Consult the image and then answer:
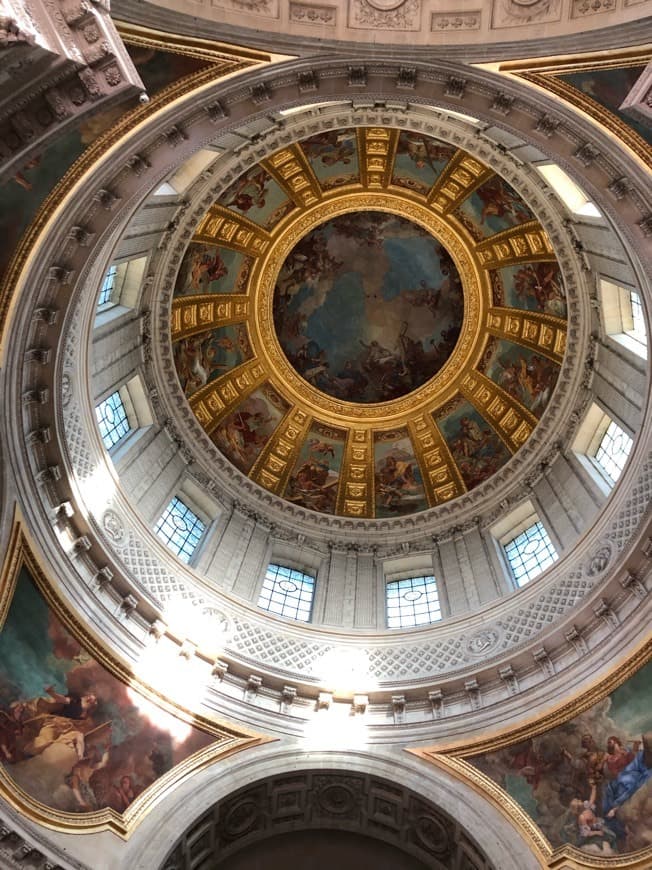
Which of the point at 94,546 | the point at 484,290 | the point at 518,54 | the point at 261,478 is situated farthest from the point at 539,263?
the point at 94,546

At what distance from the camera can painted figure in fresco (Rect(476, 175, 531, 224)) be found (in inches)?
945

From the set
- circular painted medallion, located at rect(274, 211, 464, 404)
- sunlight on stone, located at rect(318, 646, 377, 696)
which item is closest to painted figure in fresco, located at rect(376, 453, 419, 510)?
circular painted medallion, located at rect(274, 211, 464, 404)

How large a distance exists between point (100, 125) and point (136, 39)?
1381 millimetres

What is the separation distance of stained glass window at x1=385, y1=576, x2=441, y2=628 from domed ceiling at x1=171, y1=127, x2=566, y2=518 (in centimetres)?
401

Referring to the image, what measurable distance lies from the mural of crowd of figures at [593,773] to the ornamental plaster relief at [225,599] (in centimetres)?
144

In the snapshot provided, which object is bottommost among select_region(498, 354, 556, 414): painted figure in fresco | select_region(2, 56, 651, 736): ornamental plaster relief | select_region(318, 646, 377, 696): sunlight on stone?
select_region(318, 646, 377, 696): sunlight on stone

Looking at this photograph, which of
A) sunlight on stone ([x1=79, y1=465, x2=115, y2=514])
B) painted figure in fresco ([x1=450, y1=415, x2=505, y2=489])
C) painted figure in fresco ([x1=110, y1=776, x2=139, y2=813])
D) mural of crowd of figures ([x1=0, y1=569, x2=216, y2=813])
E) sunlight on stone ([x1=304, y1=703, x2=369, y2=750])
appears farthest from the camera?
painted figure in fresco ([x1=450, y1=415, x2=505, y2=489])

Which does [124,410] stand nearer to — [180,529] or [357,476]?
[180,529]

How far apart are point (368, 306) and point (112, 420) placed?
1313 centimetres

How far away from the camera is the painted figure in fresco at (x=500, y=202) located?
24000mm

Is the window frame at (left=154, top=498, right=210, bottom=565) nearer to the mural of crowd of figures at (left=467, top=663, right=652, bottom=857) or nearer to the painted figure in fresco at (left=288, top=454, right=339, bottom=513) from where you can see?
the painted figure in fresco at (left=288, top=454, right=339, bottom=513)

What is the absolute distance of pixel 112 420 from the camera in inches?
821

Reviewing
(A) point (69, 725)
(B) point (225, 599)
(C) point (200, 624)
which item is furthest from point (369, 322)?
(A) point (69, 725)

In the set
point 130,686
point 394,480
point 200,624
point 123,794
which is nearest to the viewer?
point 123,794
